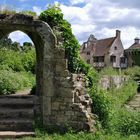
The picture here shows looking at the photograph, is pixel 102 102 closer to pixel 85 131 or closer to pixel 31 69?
pixel 85 131

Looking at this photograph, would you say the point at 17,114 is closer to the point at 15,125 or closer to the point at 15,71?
the point at 15,125

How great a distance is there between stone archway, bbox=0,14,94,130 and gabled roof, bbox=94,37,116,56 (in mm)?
61392

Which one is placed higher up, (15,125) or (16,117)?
(16,117)

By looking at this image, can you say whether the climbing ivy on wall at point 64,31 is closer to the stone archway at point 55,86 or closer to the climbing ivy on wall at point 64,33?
the climbing ivy on wall at point 64,33

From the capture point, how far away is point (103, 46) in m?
75.3

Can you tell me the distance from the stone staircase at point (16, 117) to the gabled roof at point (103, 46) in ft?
197

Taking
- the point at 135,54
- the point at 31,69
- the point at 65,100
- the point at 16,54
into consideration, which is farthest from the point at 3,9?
the point at 135,54

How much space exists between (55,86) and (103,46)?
63.7 metres

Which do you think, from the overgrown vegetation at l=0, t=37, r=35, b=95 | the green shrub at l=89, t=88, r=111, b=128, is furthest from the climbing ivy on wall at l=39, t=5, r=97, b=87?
the overgrown vegetation at l=0, t=37, r=35, b=95

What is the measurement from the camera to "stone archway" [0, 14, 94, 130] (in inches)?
469

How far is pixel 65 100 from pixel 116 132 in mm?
1694

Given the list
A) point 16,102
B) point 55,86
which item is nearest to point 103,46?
point 16,102

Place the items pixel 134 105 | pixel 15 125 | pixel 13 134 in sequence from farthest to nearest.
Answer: pixel 134 105 < pixel 15 125 < pixel 13 134

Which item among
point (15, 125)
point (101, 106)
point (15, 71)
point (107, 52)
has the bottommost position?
point (15, 125)
